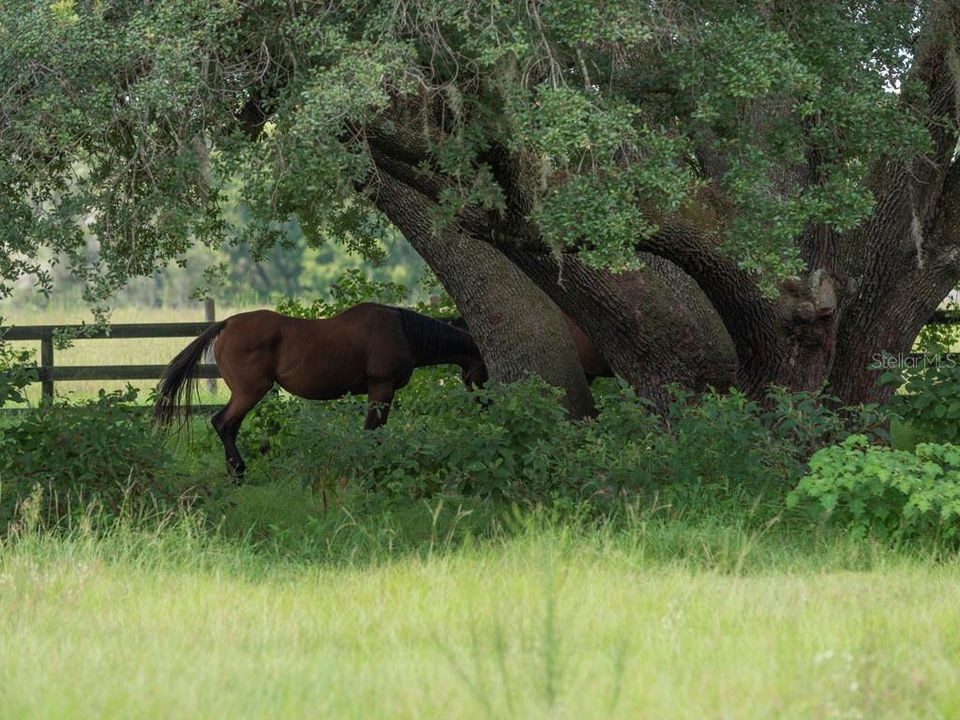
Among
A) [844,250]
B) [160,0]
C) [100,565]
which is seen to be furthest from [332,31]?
[844,250]

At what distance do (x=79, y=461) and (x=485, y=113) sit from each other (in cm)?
322

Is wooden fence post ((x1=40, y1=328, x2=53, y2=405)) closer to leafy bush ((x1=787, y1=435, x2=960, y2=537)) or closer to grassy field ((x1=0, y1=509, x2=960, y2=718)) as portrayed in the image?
grassy field ((x1=0, y1=509, x2=960, y2=718))

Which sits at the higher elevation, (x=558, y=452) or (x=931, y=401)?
(x=931, y=401)

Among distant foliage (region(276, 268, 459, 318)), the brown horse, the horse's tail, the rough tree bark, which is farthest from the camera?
distant foliage (region(276, 268, 459, 318))

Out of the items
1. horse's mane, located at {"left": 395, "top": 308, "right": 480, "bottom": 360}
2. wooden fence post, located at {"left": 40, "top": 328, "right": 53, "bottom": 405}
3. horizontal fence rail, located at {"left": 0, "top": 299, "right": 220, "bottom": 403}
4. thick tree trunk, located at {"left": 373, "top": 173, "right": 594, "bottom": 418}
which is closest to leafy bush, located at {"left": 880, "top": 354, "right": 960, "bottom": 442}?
thick tree trunk, located at {"left": 373, "top": 173, "right": 594, "bottom": 418}

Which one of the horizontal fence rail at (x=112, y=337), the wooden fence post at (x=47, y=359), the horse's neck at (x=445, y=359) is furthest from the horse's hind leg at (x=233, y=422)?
the wooden fence post at (x=47, y=359)

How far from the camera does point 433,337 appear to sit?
1312 cm

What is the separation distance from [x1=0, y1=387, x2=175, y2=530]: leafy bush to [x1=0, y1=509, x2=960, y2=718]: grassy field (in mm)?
496

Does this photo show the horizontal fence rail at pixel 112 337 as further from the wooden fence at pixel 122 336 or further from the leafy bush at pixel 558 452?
the leafy bush at pixel 558 452

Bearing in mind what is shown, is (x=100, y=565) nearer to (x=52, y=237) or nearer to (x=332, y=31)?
(x=52, y=237)

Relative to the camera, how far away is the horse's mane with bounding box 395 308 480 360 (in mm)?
13055

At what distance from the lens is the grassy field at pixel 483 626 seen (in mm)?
4375

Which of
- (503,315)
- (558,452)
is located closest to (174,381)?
(503,315)

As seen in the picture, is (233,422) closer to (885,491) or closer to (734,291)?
(734,291)
